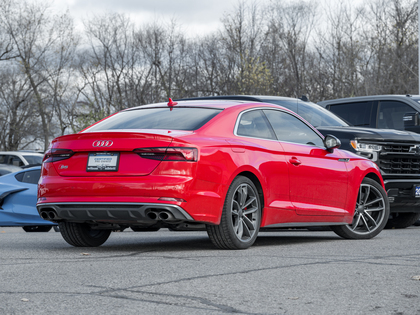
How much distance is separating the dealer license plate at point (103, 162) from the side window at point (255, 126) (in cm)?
135

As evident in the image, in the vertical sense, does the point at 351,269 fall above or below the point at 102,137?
below

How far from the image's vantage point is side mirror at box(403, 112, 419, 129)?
39.0 ft

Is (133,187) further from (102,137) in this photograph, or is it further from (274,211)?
(274,211)

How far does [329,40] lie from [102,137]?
4295 cm

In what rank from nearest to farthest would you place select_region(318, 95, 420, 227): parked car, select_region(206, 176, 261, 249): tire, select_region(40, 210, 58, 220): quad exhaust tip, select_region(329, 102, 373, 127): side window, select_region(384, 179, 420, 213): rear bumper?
select_region(206, 176, 261, 249): tire < select_region(40, 210, 58, 220): quad exhaust tip < select_region(384, 179, 420, 213): rear bumper < select_region(318, 95, 420, 227): parked car < select_region(329, 102, 373, 127): side window

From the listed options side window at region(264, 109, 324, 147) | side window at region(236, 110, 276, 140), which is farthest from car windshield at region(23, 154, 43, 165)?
side window at region(236, 110, 276, 140)

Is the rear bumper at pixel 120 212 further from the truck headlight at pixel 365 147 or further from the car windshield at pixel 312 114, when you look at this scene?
the car windshield at pixel 312 114

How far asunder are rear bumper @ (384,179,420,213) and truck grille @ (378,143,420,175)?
0.19 m

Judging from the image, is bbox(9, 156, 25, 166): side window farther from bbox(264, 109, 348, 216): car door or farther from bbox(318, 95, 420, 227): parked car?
bbox(264, 109, 348, 216): car door

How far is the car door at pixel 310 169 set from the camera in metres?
7.25

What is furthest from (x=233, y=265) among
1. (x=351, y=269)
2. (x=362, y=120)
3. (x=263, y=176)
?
(x=362, y=120)

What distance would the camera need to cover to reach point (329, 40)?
47.2m

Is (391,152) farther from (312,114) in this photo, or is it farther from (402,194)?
(312,114)

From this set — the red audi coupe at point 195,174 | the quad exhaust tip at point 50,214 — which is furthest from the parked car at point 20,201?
the quad exhaust tip at point 50,214
